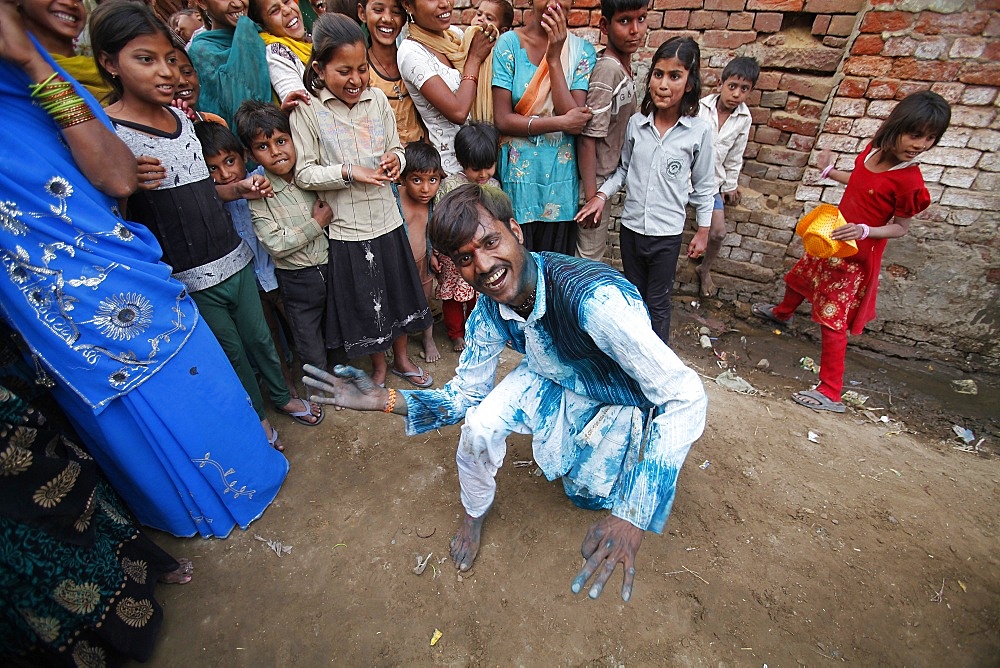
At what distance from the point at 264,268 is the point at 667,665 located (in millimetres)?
2679

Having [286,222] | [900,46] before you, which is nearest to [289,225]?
[286,222]

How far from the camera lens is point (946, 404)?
323cm

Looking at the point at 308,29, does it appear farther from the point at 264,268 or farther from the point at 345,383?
the point at 345,383

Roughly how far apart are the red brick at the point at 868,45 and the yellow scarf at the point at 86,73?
165 inches

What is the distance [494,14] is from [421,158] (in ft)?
3.95

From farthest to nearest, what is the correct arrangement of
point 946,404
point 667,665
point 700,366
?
point 700,366
point 946,404
point 667,665

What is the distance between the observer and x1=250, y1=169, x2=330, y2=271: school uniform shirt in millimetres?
2416

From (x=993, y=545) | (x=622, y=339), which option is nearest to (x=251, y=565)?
(x=622, y=339)

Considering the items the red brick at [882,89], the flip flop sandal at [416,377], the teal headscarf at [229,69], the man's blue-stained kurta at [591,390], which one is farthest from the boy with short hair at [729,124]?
the teal headscarf at [229,69]

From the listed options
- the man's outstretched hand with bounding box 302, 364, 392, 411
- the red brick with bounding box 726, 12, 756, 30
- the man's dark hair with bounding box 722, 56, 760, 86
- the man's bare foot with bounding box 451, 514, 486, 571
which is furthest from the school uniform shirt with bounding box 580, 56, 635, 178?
the man's bare foot with bounding box 451, 514, 486, 571

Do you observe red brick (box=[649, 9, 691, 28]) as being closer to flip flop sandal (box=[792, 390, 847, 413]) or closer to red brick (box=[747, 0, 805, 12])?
red brick (box=[747, 0, 805, 12])

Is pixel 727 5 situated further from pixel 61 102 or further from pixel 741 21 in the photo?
pixel 61 102

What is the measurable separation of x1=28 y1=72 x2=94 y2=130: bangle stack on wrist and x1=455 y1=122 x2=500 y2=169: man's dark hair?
69.1 inches

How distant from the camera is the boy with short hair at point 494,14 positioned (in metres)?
3.03
